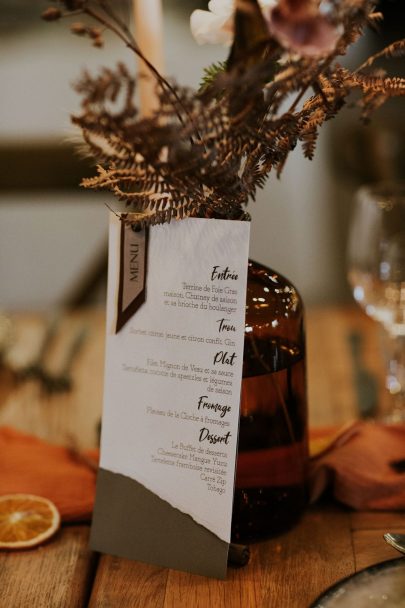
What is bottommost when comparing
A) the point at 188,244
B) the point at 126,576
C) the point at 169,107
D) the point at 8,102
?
the point at 126,576

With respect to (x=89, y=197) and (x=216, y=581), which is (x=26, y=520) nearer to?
(x=216, y=581)

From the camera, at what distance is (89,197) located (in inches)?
142

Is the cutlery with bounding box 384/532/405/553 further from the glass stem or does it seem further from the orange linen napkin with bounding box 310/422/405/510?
the glass stem

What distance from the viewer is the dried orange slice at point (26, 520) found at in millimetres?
774

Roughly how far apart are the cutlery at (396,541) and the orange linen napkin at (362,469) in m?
0.11

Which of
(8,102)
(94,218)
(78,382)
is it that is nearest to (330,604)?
(78,382)

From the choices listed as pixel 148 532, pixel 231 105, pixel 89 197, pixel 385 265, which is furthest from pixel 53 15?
pixel 89 197

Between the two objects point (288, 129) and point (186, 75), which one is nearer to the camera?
point (288, 129)

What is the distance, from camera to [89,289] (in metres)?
2.09

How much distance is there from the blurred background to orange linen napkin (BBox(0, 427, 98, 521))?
8.08ft

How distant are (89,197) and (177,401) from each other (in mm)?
2980

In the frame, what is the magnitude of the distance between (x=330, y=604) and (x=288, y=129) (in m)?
0.36

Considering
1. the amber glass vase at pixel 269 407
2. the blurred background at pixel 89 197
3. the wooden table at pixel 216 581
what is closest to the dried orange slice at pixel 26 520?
the wooden table at pixel 216 581

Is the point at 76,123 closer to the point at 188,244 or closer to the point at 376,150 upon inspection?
the point at 188,244
